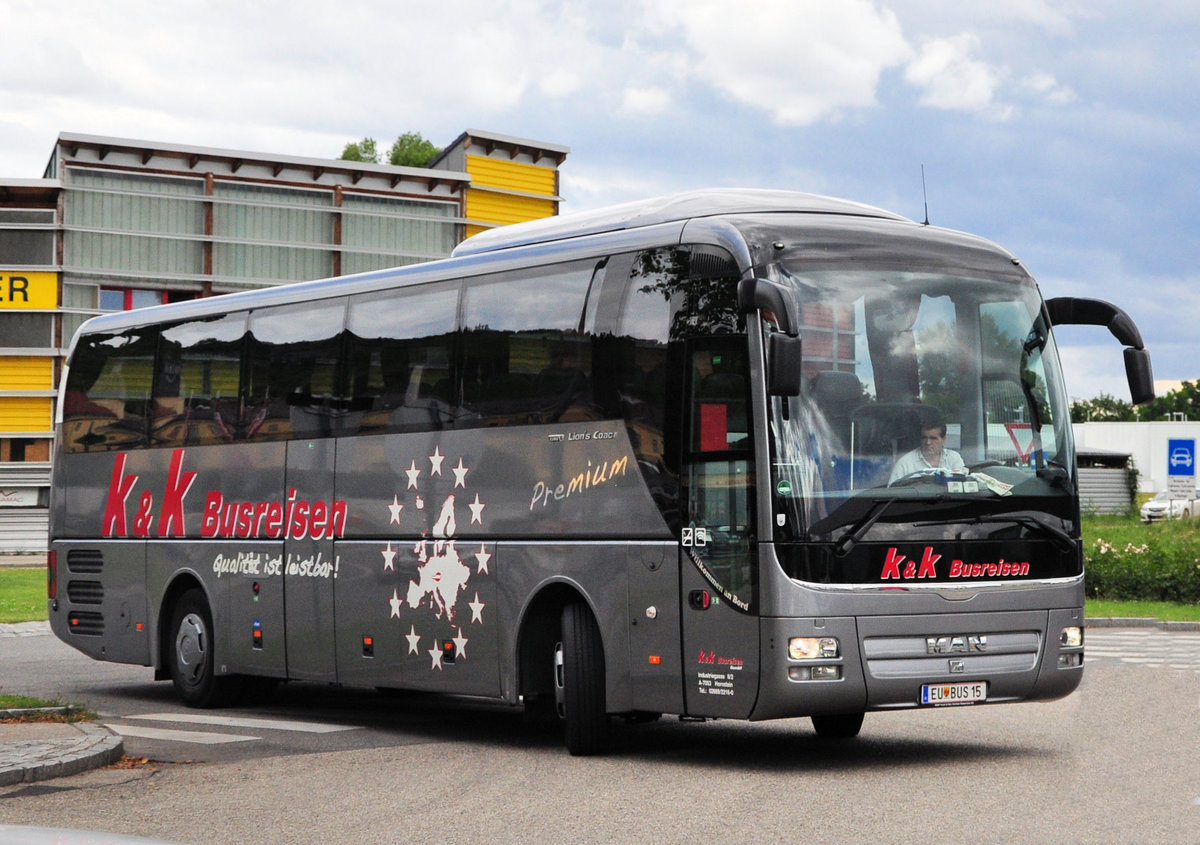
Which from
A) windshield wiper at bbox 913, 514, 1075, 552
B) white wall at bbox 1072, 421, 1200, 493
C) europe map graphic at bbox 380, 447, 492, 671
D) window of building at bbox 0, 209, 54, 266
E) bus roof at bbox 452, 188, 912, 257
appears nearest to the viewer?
windshield wiper at bbox 913, 514, 1075, 552

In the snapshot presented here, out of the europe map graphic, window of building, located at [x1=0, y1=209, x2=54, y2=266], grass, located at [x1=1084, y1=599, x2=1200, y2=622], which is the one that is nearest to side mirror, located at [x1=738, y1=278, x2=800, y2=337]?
the europe map graphic

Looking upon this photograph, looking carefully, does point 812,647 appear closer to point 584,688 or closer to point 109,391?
point 584,688

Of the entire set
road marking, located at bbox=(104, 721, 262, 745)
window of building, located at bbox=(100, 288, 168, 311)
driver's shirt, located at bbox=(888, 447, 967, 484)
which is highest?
window of building, located at bbox=(100, 288, 168, 311)

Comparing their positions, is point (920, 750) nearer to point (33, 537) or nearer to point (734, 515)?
point (734, 515)

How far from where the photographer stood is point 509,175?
166ft

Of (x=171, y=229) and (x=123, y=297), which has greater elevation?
(x=171, y=229)

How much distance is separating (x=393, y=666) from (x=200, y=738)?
5.26 ft

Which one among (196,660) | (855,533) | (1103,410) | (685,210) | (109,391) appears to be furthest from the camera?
(1103,410)

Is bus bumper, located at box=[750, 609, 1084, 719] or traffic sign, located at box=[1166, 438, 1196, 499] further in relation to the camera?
traffic sign, located at box=[1166, 438, 1196, 499]

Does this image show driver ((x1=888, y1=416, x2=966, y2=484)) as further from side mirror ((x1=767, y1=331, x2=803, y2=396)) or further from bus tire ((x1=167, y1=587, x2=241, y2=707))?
bus tire ((x1=167, y1=587, x2=241, y2=707))

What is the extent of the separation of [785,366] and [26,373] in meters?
39.7

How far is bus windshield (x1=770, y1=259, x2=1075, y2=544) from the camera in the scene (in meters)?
10.9

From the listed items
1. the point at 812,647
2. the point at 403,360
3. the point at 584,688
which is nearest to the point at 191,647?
the point at 403,360

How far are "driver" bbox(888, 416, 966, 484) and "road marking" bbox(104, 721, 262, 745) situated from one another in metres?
5.79
